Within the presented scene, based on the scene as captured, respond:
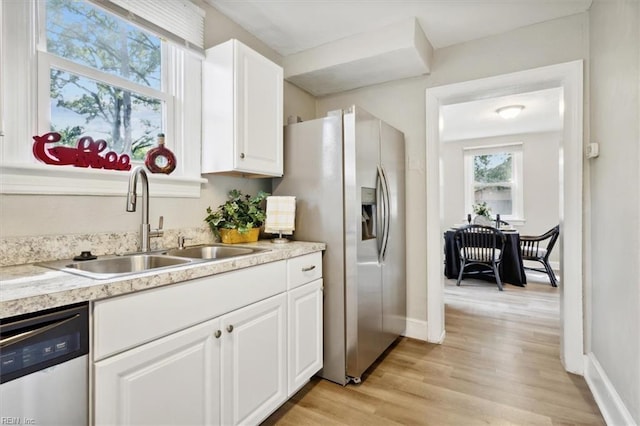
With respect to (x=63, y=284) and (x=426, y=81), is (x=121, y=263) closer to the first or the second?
(x=63, y=284)

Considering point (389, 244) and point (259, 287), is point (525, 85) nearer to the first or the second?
point (389, 244)

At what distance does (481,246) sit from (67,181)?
4.50 meters

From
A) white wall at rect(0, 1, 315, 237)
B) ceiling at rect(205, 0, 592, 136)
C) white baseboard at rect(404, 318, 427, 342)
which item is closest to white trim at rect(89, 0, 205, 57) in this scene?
white wall at rect(0, 1, 315, 237)

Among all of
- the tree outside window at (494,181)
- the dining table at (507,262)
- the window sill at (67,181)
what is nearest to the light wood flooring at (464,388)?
the window sill at (67,181)

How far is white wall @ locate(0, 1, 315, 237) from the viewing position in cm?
130

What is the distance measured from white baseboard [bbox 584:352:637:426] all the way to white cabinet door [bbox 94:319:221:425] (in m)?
1.83

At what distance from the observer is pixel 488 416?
1.75 meters

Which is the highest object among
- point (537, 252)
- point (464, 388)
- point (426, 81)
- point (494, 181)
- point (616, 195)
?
point (426, 81)

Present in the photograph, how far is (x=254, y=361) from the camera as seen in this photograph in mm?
1502

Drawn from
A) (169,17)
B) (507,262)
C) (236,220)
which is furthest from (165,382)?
(507,262)

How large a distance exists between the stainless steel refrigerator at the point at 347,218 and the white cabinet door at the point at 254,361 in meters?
0.47

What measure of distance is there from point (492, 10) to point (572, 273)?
1.88 metres

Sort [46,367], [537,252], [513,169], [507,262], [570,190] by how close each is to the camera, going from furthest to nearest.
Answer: [513,169] < [537,252] < [507,262] < [570,190] < [46,367]

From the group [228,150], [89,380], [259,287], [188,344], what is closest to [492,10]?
[228,150]
